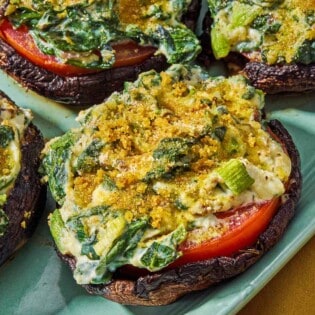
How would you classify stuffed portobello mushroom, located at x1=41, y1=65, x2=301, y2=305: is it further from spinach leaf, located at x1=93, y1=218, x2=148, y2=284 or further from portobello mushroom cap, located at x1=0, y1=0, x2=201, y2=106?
portobello mushroom cap, located at x1=0, y1=0, x2=201, y2=106

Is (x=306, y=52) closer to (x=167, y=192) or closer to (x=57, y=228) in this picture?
(x=167, y=192)

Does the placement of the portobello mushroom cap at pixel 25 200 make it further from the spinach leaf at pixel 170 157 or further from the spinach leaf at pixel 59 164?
the spinach leaf at pixel 170 157

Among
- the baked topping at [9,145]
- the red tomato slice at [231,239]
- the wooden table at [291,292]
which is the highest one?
the baked topping at [9,145]

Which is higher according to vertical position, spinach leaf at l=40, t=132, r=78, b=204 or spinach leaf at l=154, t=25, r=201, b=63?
spinach leaf at l=154, t=25, r=201, b=63

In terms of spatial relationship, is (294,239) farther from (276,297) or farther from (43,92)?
(43,92)

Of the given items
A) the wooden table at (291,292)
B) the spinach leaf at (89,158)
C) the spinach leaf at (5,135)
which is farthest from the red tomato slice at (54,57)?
the wooden table at (291,292)

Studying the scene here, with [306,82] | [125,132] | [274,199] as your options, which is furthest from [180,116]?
[306,82]

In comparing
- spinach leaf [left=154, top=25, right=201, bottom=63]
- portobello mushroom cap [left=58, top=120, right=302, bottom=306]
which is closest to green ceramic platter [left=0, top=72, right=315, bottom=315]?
portobello mushroom cap [left=58, top=120, right=302, bottom=306]
